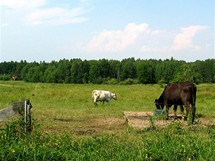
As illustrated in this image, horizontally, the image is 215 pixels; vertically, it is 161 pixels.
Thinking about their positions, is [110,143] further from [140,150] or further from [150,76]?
[150,76]

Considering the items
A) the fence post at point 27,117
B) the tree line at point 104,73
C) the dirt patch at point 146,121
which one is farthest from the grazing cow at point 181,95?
the tree line at point 104,73

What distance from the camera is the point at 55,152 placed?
705cm

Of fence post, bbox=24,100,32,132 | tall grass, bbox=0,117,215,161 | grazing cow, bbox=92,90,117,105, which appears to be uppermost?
fence post, bbox=24,100,32,132

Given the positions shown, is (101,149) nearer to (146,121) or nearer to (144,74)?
(146,121)

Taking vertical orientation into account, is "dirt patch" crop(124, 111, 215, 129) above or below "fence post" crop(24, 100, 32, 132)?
below

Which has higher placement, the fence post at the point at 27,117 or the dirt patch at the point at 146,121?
the fence post at the point at 27,117

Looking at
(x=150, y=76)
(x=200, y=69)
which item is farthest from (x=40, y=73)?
(x=200, y=69)

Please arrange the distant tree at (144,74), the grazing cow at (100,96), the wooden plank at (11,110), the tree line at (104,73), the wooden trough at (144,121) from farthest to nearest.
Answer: the tree line at (104,73)
the distant tree at (144,74)
the grazing cow at (100,96)
the wooden trough at (144,121)
the wooden plank at (11,110)

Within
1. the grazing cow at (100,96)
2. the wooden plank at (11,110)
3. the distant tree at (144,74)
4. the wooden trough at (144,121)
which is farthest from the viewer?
the distant tree at (144,74)

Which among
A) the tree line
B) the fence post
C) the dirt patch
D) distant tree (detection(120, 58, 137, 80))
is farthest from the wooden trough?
distant tree (detection(120, 58, 137, 80))

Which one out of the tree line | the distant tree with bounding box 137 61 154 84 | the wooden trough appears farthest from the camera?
the tree line

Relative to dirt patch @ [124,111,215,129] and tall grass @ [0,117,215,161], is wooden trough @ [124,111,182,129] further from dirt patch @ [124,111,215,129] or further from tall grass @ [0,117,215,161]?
tall grass @ [0,117,215,161]

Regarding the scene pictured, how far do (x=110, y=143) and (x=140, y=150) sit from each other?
133cm

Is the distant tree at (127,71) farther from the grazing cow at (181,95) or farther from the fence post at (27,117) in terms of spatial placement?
the fence post at (27,117)
